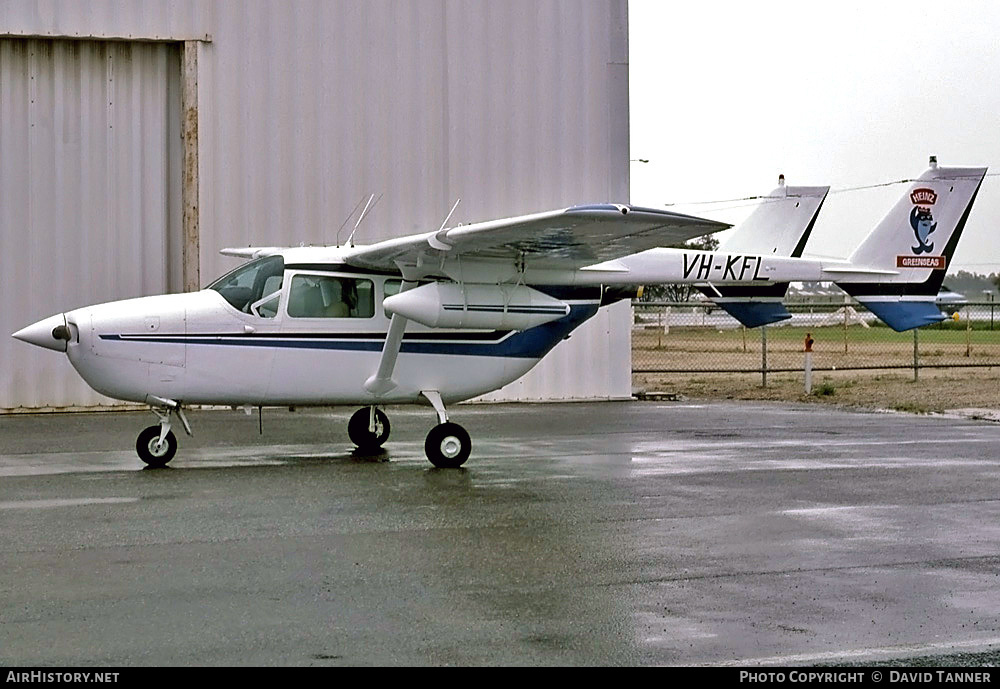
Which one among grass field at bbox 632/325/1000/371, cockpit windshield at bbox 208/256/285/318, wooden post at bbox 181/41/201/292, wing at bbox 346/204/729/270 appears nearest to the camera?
wing at bbox 346/204/729/270

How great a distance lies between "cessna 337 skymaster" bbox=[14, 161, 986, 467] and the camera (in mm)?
11875

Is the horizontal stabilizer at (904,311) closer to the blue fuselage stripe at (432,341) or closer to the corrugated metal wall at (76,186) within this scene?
the blue fuselage stripe at (432,341)

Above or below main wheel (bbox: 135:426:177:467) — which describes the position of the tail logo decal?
above

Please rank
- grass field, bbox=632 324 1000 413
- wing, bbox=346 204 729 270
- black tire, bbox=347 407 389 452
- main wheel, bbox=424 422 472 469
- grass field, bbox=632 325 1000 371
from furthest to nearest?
1. grass field, bbox=632 325 1000 371
2. grass field, bbox=632 324 1000 413
3. black tire, bbox=347 407 389 452
4. main wheel, bbox=424 422 472 469
5. wing, bbox=346 204 729 270

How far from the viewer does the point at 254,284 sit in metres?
12.5

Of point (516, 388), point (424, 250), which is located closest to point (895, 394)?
point (516, 388)

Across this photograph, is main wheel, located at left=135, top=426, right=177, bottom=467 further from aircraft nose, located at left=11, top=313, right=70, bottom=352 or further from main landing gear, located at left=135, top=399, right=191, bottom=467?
aircraft nose, located at left=11, top=313, right=70, bottom=352

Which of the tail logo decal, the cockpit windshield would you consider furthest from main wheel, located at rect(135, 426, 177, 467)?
the tail logo decal

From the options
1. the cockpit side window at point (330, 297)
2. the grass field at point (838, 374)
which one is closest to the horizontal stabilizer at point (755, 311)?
the cockpit side window at point (330, 297)

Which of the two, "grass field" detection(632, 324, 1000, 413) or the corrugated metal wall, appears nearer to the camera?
the corrugated metal wall

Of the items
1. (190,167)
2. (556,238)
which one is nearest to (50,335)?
(556,238)

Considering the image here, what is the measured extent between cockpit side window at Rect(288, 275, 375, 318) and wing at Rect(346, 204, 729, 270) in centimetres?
24

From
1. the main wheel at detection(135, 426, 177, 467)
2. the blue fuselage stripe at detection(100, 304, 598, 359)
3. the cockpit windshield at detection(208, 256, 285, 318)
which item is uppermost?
the cockpit windshield at detection(208, 256, 285, 318)
